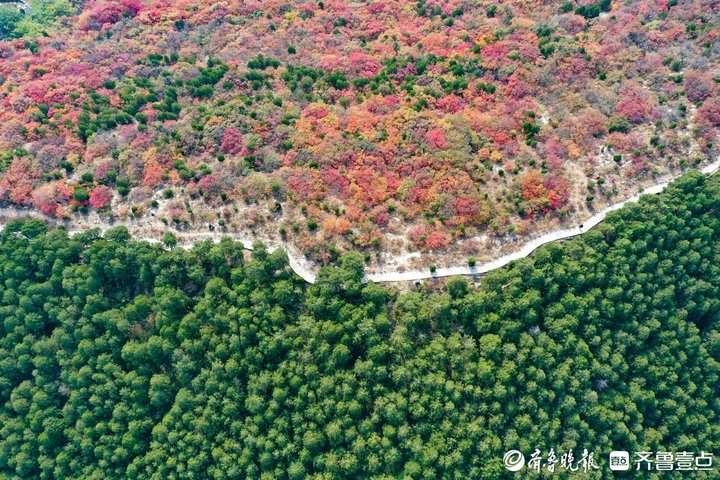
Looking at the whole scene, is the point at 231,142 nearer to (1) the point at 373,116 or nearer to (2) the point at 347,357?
(1) the point at 373,116

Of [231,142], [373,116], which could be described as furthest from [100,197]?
[373,116]

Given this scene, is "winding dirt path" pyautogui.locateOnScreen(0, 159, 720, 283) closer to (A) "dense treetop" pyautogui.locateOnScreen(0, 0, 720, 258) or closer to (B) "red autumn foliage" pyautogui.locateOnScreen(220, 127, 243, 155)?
(A) "dense treetop" pyautogui.locateOnScreen(0, 0, 720, 258)

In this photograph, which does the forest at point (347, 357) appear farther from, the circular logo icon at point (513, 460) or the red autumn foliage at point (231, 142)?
the red autumn foliage at point (231, 142)

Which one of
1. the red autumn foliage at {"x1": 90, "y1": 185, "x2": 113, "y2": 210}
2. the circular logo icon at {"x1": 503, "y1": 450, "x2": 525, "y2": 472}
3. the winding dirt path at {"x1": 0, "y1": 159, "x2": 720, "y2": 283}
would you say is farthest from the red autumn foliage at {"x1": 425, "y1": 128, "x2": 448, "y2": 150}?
the red autumn foliage at {"x1": 90, "y1": 185, "x2": 113, "y2": 210}

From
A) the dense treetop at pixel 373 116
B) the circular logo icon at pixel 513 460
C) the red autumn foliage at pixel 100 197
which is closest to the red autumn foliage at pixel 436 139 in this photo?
the dense treetop at pixel 373 116

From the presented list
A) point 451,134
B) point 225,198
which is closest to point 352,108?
point 451,134

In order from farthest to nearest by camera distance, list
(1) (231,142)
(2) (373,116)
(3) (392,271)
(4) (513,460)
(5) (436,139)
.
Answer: (2) (373,116)
(1) (231,142)
(5) (436,139)
(3) (392,271)
(4) (513,460)

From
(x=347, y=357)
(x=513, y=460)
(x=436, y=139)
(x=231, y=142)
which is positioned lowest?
(x=513, y=460)
